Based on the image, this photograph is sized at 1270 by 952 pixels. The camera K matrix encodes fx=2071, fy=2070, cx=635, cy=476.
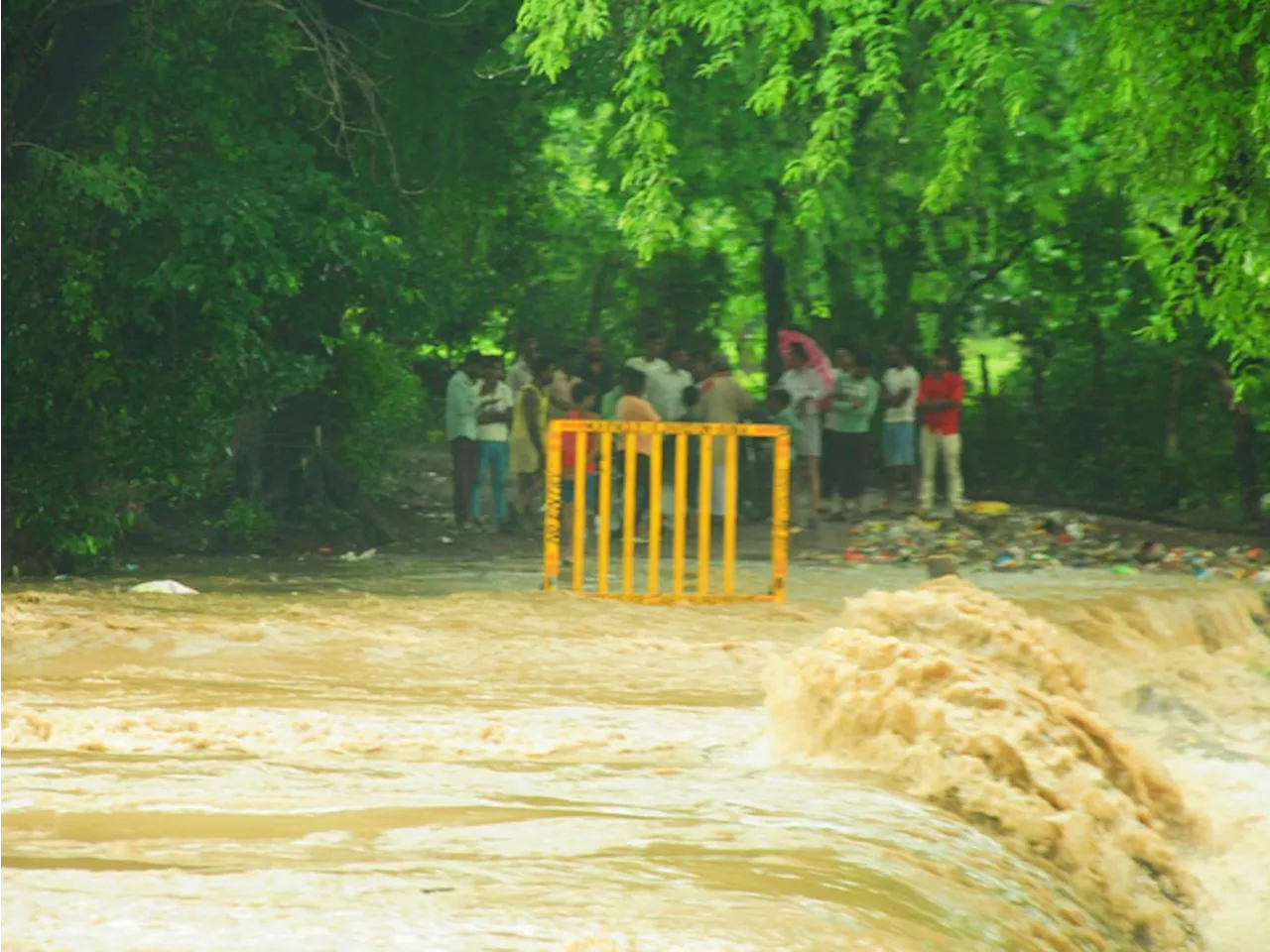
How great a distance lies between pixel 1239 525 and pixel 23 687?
1434 centimetres

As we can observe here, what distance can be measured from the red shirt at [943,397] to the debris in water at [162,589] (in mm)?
9638

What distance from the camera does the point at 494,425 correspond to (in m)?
21.5

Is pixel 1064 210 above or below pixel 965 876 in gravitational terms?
above

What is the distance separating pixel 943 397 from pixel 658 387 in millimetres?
3639

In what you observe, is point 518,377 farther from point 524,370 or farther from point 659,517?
point 659,517

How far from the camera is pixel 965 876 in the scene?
254 inches

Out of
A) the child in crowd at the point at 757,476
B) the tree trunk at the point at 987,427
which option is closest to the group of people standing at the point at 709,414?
the child in crowd at the point at 757,476

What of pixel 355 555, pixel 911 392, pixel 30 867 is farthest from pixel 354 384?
pixel 30 867

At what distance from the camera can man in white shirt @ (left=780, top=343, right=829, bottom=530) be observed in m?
21.6

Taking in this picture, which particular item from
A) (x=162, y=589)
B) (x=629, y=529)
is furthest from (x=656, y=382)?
(x=162, y=589)

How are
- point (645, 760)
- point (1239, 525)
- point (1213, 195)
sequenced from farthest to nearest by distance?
1. point (1239, 525)
2. point (1213, 195)
3. point (645, 760)

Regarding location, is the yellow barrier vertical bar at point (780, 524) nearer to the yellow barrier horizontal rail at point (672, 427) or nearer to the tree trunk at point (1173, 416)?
the yellow barrier horizontal rail at point (672, 427)

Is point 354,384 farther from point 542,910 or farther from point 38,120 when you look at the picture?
point 542,910

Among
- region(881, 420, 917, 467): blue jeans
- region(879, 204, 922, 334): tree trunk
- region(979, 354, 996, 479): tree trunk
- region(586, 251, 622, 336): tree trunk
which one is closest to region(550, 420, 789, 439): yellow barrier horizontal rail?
region(881, 420, 917, 467): blue jeans
